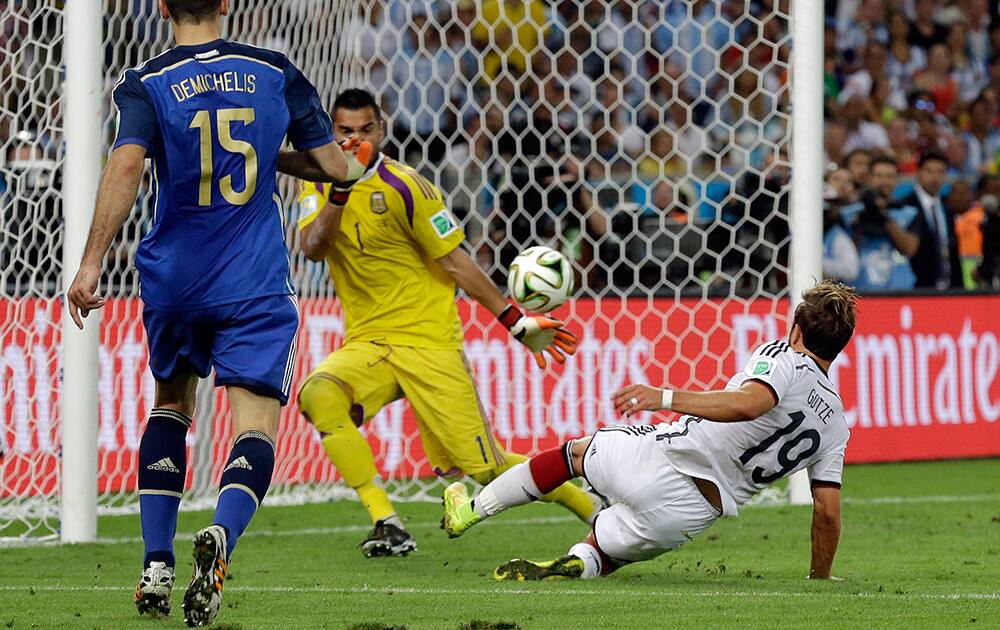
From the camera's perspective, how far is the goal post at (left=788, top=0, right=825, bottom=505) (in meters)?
8.62

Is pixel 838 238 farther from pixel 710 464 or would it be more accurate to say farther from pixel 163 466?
pixel 163 466

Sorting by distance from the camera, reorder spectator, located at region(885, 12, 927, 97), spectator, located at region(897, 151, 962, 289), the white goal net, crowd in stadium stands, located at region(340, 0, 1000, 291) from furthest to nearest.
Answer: spectator, located at region(885, 12, 927, 97)
spectator, located at region(897, 151, 962, 289)
crowd in stadium stands, located at region(340, 0, 1000, 291)
the white goal net

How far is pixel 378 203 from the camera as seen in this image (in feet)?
23.4

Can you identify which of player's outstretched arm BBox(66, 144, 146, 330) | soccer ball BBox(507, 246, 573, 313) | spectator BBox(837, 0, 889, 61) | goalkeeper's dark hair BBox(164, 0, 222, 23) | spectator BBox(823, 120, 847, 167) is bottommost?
soccer ball BBox(507, 246, 573, 313)

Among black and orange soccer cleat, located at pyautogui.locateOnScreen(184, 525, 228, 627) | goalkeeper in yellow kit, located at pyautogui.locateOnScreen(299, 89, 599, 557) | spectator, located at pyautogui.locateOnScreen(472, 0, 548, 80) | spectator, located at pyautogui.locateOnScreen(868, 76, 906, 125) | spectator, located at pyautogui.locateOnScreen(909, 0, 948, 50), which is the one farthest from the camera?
spectator, located at pyautogui.locateOnScreen(909, 0, 948, 50)

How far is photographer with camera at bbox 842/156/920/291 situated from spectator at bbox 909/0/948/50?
4274 mm

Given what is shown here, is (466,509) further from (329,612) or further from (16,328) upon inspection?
(16,328)

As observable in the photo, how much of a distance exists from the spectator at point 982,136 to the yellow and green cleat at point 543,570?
1076 cm

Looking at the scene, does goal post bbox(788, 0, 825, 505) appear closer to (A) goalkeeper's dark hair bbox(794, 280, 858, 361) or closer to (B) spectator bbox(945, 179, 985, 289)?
(A) goalkeeper's dark hair bbox(794, 280, 858, 361)

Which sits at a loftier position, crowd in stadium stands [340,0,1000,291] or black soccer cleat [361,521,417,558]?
→ crowd in stadium stands [340,0,1000,291]

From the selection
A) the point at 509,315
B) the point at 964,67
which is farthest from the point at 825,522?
the point at 964,67

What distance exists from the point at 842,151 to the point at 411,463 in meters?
5.87

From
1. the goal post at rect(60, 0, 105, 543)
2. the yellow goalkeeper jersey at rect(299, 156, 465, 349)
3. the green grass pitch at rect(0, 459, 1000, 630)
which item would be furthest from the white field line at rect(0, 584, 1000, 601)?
the yellow goalkeeper jersey at rect(299, 156, 465, 349)

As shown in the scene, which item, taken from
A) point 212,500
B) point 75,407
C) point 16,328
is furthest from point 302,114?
point 212,500
